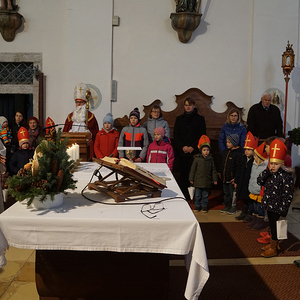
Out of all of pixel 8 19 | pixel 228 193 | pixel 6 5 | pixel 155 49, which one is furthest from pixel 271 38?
pixel 6 5

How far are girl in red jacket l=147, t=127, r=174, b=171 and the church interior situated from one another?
2.12 meters

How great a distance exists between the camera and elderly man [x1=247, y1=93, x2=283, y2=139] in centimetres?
711

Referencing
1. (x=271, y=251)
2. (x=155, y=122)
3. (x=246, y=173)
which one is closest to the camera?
(x=271, y=251)

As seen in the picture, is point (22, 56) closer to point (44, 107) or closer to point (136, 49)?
point (44, 107)

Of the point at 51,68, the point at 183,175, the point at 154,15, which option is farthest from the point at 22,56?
the point at 183,175

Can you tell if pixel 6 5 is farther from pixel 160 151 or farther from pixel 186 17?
pixel 160 151

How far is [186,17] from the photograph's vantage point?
752 cm

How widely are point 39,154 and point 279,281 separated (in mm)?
2517

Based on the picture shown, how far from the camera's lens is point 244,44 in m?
7.95

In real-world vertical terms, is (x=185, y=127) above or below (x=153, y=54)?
below

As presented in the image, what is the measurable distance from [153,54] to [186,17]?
104 cm

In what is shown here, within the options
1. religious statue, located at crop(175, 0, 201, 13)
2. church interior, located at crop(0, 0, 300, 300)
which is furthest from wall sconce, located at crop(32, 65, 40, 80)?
religious statue, located at crop(175, 0, 201, 13)

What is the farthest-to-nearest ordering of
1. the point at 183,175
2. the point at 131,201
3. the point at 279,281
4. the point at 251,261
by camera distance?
1. the point at 183,175
2. the point at 251,261
3. the point at 279,281
4. the point at 131,201

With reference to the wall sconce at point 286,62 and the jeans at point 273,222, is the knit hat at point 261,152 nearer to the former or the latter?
the jeans at point 273,222
